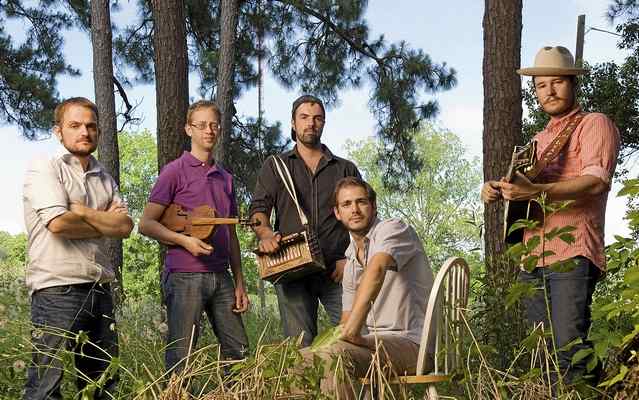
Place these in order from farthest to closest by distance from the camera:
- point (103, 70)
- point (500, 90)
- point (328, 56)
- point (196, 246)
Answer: point (328, 56), point (103, 70), point (500, 90), point (196, 246)

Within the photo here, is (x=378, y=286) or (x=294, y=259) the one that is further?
(x=294, y=259)

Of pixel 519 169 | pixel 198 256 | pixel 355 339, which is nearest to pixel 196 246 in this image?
pixel 198 256

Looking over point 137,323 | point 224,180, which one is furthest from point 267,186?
point 137,323

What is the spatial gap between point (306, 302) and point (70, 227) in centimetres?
143

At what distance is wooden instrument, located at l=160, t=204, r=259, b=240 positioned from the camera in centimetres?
513

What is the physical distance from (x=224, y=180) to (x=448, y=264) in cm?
188

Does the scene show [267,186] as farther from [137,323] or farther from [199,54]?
[199,54]

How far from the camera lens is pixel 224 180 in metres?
5.39

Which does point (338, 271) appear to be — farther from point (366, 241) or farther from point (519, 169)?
point (519, 169)

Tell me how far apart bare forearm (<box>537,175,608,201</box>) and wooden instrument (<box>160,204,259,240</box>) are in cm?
165

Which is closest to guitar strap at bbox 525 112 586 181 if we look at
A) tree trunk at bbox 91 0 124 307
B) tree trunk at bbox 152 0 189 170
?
tree trunk at bbox 152 0 189 170

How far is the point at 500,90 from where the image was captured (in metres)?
9.03

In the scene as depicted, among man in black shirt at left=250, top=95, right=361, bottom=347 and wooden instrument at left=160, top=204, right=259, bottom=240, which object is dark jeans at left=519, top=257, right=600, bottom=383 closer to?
man in black shirt at left=250, top=95, right=361, bottom=347

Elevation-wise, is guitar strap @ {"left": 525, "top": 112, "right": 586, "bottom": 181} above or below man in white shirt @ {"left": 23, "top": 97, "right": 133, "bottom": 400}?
above
